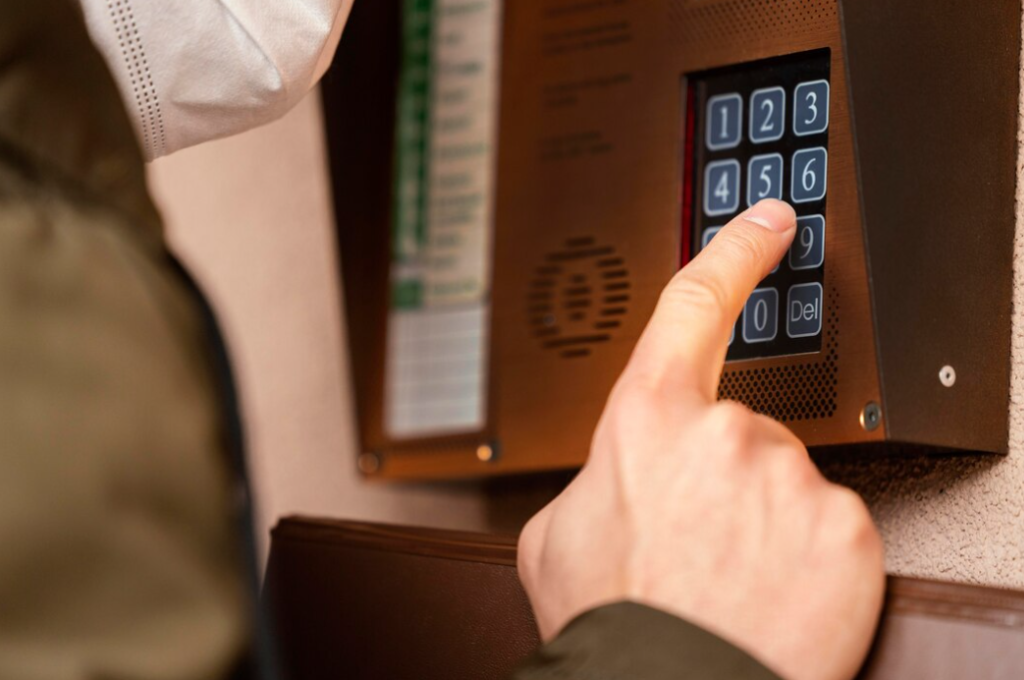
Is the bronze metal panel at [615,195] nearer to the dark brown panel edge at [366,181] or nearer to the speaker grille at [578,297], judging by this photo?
the speaker grille at [578,297]

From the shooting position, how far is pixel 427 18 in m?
1.21

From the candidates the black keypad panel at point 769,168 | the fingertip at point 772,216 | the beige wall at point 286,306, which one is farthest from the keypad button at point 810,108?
the beige wall at point 286,306

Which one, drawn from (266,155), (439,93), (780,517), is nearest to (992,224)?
(780,517)

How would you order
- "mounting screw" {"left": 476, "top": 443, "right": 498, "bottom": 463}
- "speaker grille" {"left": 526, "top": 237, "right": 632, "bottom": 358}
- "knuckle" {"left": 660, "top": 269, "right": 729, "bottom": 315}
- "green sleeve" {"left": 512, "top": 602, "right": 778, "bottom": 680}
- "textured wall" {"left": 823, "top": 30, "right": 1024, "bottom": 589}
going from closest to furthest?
"green sleeve" {"left": 512, "top": 602, "right": 778, "bottom": 680} → "knuckle" {"left": 660, "top": 269, "right": 729, "bottom": 315} → "textured wall" {"left": 823, "top": 30, "right": 1024, "bottom": 589} → "speaker grille" {"left": 526, "top": 237, "right": 632, "bottom": 358} → "mounting screw" {"left": 476, "top": 443, "right": 498, "bottom": 463}

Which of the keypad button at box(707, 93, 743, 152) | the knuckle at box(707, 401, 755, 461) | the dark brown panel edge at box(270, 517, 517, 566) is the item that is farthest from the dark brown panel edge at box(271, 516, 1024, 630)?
the keypad button at box(707, 93, 743, 152)

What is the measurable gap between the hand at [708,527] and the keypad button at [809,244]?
0.72 feet

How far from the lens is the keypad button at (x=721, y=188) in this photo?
33.5 inches

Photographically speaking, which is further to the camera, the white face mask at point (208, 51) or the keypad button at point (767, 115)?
the keypad button at point (767, 115)

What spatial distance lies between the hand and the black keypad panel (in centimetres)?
22

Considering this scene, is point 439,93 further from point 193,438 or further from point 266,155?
point 193,438

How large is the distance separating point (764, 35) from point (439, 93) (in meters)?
0.45

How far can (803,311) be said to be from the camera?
2.61ft

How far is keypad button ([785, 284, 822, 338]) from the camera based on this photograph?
787mm

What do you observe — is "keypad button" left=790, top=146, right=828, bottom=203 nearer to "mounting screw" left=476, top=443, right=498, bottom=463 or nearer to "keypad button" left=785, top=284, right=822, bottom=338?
"keypad button" left=785, top=284, right=822, bottom=338
